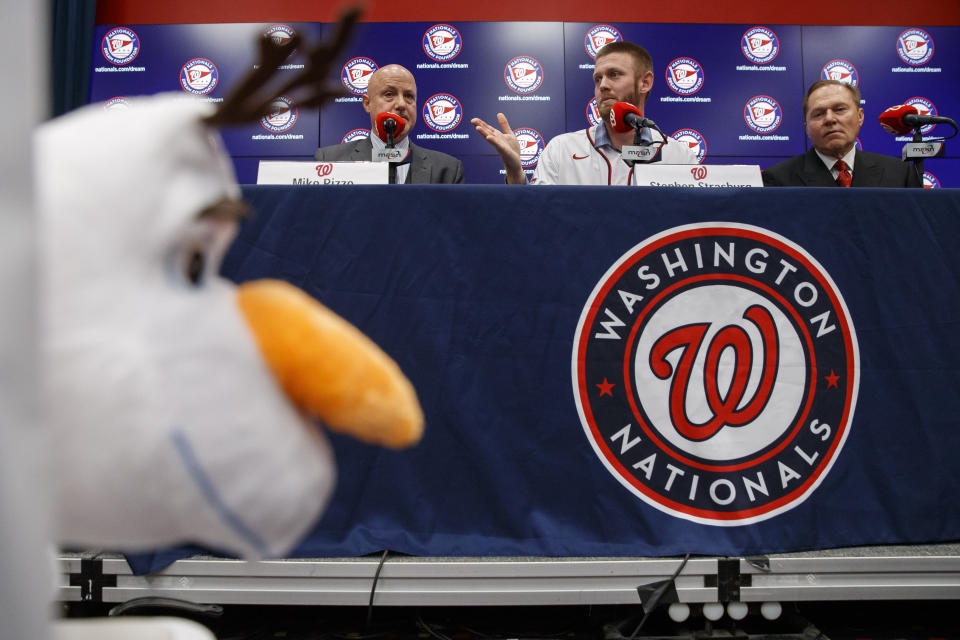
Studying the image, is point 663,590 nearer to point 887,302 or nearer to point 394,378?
point 887,302

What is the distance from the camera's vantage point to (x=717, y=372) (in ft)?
4.62

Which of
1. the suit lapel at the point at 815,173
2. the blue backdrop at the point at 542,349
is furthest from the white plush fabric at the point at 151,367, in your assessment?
the suit lapel at the point at 815,173

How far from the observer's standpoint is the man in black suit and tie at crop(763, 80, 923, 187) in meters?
2.44

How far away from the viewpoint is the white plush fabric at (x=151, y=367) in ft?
1.04

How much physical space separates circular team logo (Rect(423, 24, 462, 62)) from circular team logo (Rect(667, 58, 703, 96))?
1236 mm

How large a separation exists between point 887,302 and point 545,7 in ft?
11.2

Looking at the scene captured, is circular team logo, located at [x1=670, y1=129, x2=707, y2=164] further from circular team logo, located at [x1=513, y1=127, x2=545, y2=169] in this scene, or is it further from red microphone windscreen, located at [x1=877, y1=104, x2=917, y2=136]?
red microphone windscreen, located at [x1=877, y1=104, x2=917, y2=136]

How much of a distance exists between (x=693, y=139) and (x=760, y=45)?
0.66m

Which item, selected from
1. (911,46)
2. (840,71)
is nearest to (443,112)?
(840,71)

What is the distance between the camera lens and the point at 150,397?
1.04 ft

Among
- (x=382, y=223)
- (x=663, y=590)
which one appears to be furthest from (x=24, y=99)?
(x=663, y=590)

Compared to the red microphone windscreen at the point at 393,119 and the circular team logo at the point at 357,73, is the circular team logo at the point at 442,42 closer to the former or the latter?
the circular team logo at the point at 357,73

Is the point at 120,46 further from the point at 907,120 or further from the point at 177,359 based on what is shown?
the point at 177,359

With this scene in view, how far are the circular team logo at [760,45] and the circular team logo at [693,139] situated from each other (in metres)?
0.53
